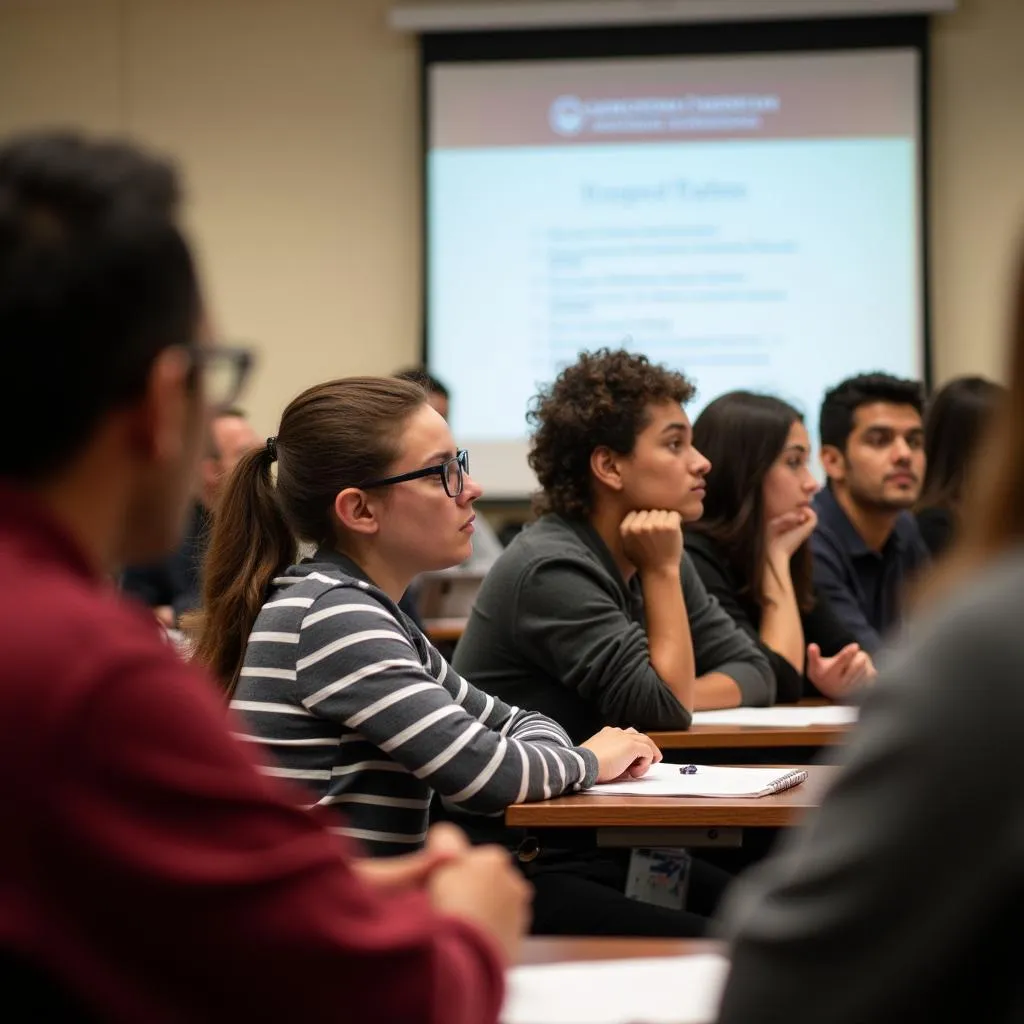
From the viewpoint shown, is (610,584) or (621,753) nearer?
(621,753)

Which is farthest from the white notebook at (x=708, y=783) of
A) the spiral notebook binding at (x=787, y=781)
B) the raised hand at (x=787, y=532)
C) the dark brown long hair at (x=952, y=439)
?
the dark brown long hair at (x=952, y=439)

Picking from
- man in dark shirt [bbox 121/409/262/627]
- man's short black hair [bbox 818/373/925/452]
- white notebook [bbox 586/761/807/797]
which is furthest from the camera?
man in dark shirt [bbox 121/409/262/627]

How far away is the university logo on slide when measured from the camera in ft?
20.1

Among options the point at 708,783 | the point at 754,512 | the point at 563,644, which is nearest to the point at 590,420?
the point at 563,644

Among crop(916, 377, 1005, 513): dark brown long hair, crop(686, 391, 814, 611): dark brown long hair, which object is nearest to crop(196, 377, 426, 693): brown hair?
crop(686, 391, 814, 611): dark brown long hair

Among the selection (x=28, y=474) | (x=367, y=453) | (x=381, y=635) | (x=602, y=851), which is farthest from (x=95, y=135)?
(x=602, y=851)

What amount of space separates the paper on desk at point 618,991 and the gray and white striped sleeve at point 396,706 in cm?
65

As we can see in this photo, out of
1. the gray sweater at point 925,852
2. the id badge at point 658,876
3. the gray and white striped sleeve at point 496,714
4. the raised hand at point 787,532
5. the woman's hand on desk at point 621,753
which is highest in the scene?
the gray sweater at point 925,852

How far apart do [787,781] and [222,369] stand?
1.43 m

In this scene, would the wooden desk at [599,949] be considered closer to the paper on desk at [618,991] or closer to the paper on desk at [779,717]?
the paper on desk at [618,991]

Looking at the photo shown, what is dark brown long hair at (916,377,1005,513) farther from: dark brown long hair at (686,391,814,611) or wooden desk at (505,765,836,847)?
wooden desk at (505,765,836,847)

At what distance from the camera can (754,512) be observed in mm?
3617

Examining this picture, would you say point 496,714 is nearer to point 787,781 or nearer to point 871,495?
point 787,781

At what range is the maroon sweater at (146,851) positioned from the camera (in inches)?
28.8
